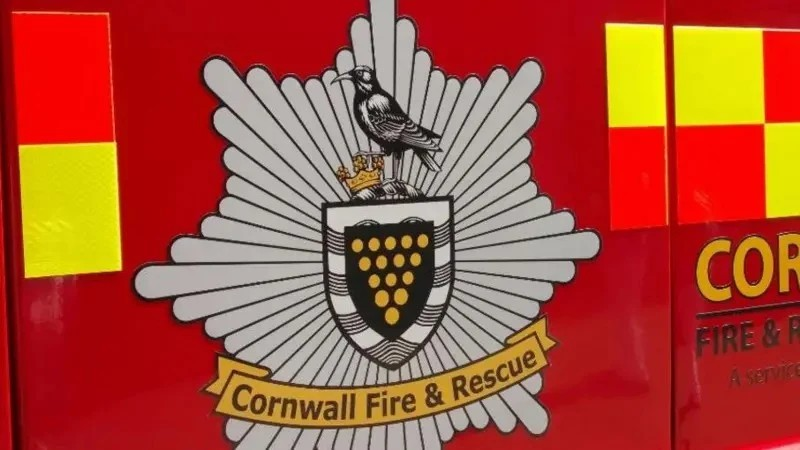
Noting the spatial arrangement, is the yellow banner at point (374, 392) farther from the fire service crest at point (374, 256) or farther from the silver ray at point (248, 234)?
the silver ray at point (248, 234)

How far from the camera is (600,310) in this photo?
4.54ft

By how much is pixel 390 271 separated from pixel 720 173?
1.74 ft

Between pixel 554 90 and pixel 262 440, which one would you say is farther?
pixel 554 90

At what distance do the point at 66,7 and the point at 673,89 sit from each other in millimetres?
805

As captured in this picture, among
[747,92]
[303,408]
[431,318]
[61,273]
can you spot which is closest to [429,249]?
[431,318]

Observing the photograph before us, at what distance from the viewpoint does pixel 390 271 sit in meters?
1.25

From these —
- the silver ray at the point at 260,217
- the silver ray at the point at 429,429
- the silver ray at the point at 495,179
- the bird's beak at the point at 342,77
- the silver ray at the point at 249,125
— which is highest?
the bird's beak at the point at 342,77

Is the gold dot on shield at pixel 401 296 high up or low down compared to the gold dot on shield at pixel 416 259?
down

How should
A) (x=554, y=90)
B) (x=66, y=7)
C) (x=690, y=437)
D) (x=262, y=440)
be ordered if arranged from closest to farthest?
(x=66, y=7) < (x=262, y=440) < (x=554, y=90) < (x=690, y=437)

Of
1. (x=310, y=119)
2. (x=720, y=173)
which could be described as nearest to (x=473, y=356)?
(x=310, y=119)

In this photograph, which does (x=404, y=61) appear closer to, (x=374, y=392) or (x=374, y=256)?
(x=374, y=256)

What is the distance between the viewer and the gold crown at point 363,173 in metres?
1.22

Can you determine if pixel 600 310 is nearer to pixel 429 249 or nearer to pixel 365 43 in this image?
pixel 429 249

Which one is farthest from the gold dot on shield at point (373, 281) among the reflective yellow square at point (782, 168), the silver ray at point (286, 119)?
the reflective yellow square at point (782, 168)
